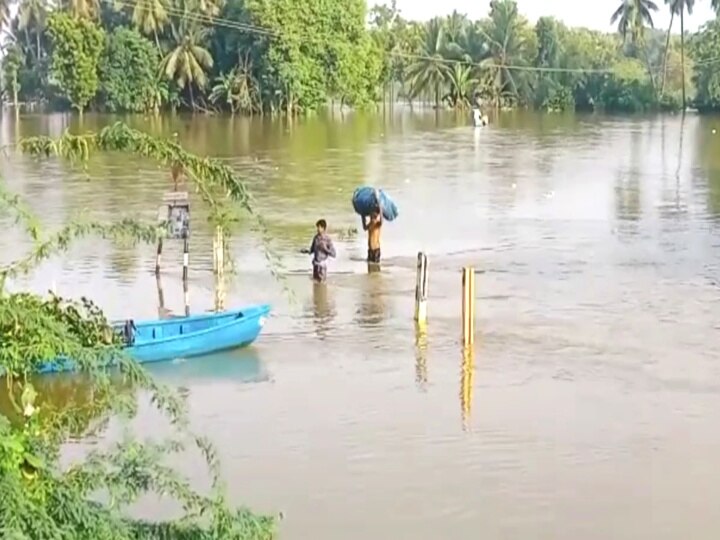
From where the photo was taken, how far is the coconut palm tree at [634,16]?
79.1 metres

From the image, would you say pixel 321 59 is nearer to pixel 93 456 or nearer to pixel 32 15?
pixel 32 15

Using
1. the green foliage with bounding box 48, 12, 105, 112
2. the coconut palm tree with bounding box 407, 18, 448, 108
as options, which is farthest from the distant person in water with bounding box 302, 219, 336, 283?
the coconut palm tree with bounding box 407, 18, 448, 108

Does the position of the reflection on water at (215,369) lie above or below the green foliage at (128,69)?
below

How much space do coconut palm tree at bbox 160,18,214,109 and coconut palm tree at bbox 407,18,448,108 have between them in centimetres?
1454

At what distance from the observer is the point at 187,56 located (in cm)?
6575

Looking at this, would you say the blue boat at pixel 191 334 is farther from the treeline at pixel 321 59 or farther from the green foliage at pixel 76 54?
the green foliage at pixel 76 54

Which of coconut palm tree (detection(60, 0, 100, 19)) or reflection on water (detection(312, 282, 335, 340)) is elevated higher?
coconut palm tree (detection(60, 0, 100, 19))

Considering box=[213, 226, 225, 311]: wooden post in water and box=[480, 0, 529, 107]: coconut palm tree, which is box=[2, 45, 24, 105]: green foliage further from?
box=[213, 226, 225, 311]: wooden post in water

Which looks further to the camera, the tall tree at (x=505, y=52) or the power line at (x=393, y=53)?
the tall tree at (x=505, y=52)

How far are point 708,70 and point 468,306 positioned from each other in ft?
220

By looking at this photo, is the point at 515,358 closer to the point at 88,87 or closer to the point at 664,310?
the point at 664,310

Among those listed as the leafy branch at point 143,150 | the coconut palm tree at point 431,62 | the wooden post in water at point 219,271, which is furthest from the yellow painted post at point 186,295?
the coconut palm tree at point 431,62

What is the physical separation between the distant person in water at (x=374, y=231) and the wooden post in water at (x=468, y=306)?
16.6 feet

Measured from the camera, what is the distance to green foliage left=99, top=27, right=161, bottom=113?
66.8 metres
